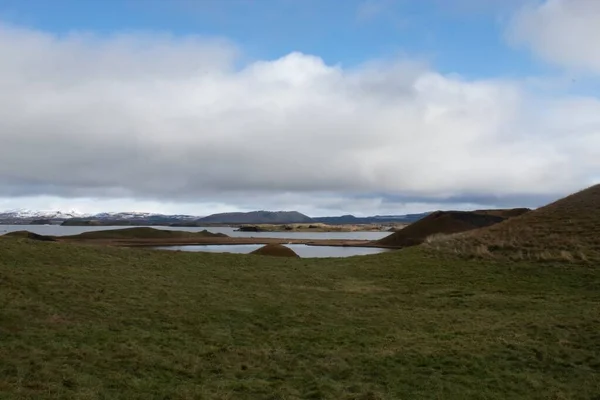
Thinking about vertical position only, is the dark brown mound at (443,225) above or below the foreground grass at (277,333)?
above

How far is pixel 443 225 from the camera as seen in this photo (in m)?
79.7

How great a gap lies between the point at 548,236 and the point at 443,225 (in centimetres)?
4816

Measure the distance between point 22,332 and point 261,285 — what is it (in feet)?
37.6

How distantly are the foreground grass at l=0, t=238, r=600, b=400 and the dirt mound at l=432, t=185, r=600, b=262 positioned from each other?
3489 mm

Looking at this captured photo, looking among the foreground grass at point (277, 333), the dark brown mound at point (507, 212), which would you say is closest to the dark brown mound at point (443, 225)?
the dark brown mound at point (507, 212)

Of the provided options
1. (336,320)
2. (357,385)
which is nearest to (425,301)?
(336,320)

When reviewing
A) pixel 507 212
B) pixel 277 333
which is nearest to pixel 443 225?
pixel 507 212

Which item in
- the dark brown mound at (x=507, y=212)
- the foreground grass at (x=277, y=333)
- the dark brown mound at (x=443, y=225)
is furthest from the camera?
the dark brown mound at (x=507, y=212)

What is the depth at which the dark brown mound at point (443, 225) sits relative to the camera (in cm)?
7781

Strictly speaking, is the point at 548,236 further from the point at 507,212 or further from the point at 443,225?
the point at 507,212

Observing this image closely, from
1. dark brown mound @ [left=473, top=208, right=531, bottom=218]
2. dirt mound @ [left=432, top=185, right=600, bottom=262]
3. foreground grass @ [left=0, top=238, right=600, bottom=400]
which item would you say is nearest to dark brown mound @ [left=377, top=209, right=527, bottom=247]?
dark brown mound @ [left=473, top=208, right=531, bottom=218]

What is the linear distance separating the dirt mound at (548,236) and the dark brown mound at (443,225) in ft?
119

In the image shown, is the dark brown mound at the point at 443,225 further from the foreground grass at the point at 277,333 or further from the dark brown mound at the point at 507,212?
the foreground grass at the point at 277,333

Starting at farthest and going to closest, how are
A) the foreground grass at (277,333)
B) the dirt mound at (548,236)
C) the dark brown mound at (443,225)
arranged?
the dark brown mound at (443,225) < the dirt mound at (548,236) < the foreground grass at (277,333)
